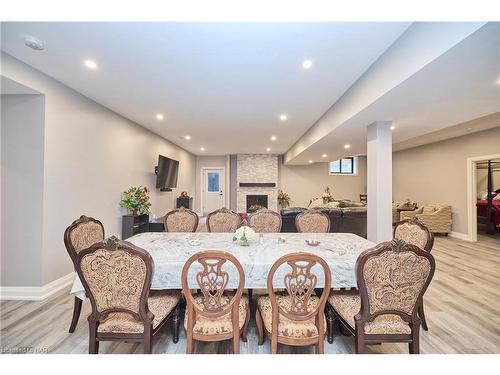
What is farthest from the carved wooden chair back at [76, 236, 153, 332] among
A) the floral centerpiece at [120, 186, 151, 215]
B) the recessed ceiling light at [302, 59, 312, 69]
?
the floral centerpiece at [120, 186, 151, 215]

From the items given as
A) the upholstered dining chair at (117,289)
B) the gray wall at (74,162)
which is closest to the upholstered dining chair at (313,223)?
the upholstered dining chair at (117,289)

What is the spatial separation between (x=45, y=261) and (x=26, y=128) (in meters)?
1.65

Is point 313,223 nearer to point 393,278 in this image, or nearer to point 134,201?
point 393,278

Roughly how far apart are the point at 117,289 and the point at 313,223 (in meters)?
2.50

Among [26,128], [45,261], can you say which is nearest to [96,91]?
[26,128]

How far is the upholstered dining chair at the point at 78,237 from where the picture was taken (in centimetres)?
192

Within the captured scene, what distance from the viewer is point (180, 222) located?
330cm

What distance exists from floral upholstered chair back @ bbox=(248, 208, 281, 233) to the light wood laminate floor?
1254 mm

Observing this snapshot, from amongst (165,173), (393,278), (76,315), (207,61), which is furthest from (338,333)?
(165,173)

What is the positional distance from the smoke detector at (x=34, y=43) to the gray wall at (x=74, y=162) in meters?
0.46

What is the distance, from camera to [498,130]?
5.14 metres

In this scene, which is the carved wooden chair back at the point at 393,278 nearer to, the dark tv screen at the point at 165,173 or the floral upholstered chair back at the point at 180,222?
the floral upholstered chair back at the point at 180,222

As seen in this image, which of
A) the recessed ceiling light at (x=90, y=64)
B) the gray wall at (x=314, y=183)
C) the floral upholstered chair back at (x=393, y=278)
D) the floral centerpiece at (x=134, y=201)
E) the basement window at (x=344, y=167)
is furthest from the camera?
the basement window at (x=344, y=167)

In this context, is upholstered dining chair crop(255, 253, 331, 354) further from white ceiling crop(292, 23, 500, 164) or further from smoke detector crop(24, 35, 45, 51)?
smoke detector crop(24, 35, 45, 51)
